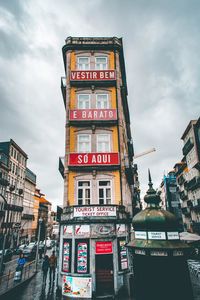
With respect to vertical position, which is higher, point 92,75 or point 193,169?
point 92,75

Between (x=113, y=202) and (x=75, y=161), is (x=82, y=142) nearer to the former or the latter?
(x=75, y=161)

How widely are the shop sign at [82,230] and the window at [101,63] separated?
49.1 ft

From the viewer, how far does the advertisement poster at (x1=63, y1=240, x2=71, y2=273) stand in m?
14.7

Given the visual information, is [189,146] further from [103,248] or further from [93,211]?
[103,248]

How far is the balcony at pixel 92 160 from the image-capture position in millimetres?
17734

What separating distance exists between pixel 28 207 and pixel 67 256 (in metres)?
60.2

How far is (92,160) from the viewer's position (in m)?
17.8

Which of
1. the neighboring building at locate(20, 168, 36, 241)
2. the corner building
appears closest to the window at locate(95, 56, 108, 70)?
the corner building

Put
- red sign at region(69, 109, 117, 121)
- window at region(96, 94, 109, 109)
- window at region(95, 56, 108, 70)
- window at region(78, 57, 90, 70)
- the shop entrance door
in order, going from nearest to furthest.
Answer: the shop entrance door, red sign at region(69, 109, 117, 121), window at region(96, 94, 109, 109), window at region(78, 57, 90, 70), window at region(95, 56, 108, 70)

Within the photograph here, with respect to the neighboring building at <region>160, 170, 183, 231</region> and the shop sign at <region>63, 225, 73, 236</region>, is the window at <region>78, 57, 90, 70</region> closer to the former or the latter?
the shop sign at <region>63, 225, 73, 236</region>

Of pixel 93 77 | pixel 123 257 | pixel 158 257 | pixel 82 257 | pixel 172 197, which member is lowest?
pixel 123 257

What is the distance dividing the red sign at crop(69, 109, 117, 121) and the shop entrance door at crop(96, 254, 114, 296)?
1096 cm

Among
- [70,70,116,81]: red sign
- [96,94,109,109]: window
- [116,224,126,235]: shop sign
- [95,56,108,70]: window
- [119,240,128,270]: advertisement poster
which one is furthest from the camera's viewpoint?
[95,56,108,70]: window

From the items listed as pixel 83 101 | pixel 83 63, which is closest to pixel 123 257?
pixel 83 101
